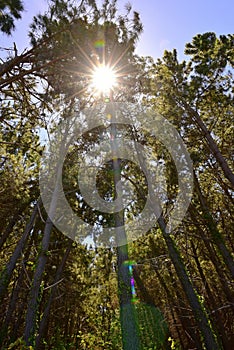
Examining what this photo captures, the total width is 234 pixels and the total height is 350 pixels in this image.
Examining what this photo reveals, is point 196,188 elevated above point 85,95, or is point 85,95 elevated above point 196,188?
point 85,95

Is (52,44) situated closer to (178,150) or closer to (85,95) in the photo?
(85,95)

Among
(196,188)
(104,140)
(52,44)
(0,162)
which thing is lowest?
(196,188)

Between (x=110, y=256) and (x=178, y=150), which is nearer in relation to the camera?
(x=178, y=150)

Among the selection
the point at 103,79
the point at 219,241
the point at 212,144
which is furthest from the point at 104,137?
the point at 219,241

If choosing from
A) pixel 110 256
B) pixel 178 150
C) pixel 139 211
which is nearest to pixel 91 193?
pixel 139 211

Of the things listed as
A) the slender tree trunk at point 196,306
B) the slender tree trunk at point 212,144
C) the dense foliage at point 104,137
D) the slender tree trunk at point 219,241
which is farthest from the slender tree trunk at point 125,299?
the slender tree trunk at point 212,144

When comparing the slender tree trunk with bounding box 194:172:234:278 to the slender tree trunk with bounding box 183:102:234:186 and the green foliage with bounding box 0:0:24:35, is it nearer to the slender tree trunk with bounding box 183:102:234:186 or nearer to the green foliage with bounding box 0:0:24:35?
the slender tree trunk with bounding box 183:102:234:186

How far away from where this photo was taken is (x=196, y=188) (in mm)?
10695

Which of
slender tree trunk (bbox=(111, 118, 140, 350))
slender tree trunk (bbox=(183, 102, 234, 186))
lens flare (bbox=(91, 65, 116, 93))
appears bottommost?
slender tree trunk (bbox=(111, 118, 140, 350))

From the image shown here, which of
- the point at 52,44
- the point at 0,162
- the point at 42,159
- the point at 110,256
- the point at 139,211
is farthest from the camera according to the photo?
the point at 110,256

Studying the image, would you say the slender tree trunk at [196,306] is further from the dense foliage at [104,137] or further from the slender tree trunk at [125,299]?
the slender tree trunk at [125,299]

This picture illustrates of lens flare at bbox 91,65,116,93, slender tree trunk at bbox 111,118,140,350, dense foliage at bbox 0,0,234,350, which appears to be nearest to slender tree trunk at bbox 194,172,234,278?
dense foliage at bbox 0,0,234,350

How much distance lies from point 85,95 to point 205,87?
15.0ft

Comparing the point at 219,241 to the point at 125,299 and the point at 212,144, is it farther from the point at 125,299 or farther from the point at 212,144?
the point at 125,299
